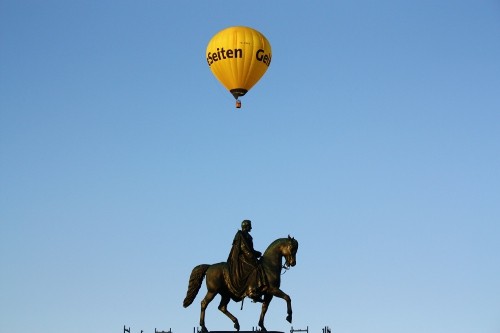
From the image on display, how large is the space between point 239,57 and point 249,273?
16171mm

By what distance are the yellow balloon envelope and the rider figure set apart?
15.2m

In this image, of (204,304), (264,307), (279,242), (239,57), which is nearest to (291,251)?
(279,242)

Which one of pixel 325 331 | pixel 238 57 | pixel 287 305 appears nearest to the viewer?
pixel 287 305

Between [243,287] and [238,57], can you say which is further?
[238,57]

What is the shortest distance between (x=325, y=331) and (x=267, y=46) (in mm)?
15266

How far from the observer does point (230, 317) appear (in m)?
68.6

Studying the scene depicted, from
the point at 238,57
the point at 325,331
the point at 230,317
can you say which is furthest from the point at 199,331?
the point at 238,57

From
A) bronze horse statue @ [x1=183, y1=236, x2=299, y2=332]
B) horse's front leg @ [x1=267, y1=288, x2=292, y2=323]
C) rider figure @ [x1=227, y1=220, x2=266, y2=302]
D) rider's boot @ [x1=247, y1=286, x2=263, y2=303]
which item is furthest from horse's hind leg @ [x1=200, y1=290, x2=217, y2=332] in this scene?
horse's front leg @ [x1=267, y1=288, x2=292, y2=323]

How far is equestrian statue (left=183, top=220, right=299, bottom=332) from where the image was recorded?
222ft

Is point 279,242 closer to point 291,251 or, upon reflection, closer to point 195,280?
point 291,251

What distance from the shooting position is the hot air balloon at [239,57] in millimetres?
81500

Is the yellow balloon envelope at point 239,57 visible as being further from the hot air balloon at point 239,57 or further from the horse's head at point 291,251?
the horse's head at point 291,251

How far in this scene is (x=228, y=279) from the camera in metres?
68.1

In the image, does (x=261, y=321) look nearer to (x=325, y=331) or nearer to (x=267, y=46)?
(x=325, y=331)
